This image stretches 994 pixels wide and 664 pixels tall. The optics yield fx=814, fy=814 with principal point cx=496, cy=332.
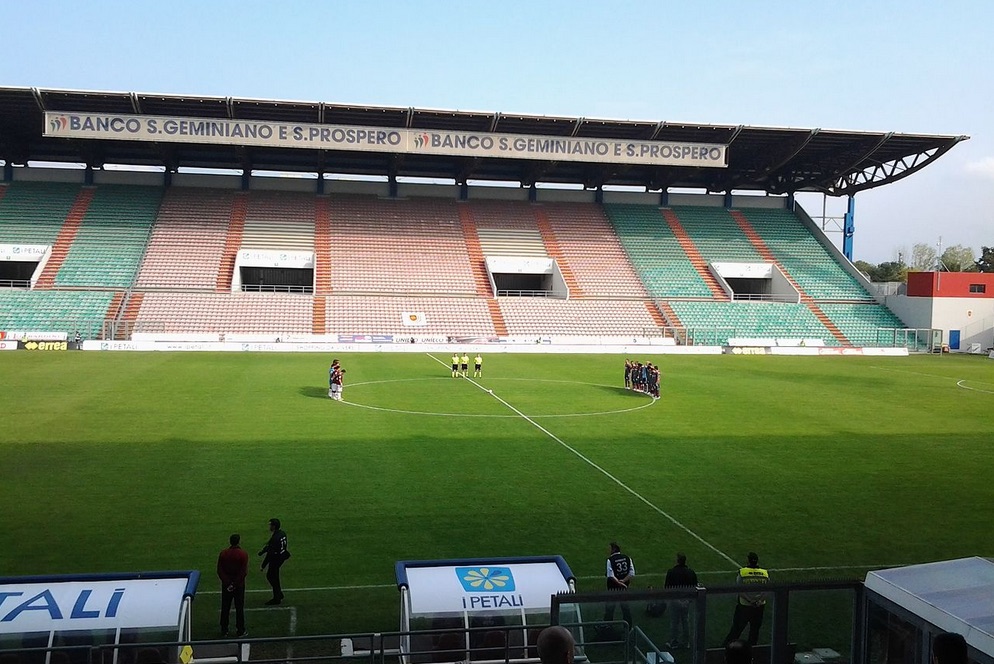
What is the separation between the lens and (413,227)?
61.2 metres

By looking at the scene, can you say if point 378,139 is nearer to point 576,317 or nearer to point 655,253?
point 576,317

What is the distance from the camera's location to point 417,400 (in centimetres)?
2719

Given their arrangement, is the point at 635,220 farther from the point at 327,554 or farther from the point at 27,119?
the point at 327,554

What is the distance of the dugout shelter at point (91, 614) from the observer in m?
7.38

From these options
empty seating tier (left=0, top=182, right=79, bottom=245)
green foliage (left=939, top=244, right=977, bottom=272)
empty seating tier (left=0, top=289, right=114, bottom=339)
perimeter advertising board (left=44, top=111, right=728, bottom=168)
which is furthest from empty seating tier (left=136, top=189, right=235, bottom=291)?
green foliage (left=939, top=244, right=977, bottom=272)

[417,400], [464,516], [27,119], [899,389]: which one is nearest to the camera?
[464,516]

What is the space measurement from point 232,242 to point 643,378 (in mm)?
36062

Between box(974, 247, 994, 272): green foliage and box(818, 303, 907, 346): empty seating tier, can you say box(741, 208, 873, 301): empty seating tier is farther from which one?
box(974, 247, 994, 272): green foliage

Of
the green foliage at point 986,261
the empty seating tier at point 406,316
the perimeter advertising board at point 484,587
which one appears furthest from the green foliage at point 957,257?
the perimeter advertising board at point 484,587

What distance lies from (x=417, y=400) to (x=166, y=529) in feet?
46.5

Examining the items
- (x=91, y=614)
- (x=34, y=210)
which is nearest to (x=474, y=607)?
(x=91, y=614)

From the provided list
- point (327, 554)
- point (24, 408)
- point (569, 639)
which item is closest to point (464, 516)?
point (327, 554)

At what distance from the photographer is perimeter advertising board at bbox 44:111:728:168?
5106 centimetres

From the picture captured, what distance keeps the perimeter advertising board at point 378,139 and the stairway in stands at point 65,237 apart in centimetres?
709
